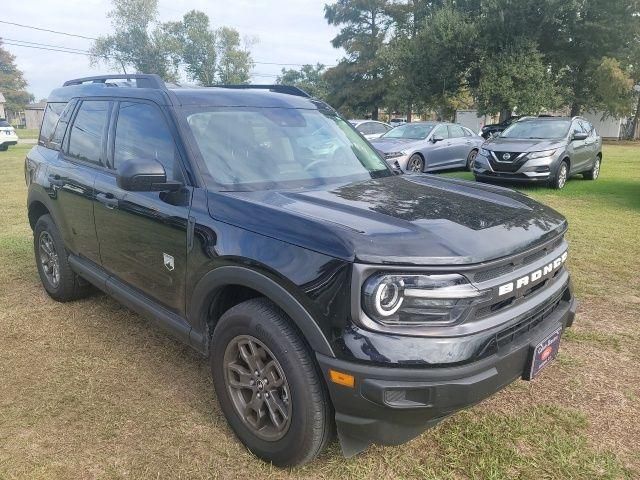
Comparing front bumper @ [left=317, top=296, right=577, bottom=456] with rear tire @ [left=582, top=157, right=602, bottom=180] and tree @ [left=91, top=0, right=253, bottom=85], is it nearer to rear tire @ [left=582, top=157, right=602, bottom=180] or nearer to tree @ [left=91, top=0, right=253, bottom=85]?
rear tire @ [left=582, top=157, right=602, bottom=180]

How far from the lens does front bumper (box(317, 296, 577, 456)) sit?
78.1 inches

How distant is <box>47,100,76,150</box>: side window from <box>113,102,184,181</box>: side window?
3.12 feet

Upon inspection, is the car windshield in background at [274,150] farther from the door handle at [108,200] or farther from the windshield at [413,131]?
the windshield at [413,131]

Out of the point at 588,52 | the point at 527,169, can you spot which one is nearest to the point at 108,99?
the point at 527,169

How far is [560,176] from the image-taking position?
10.7 m

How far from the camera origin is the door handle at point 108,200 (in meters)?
3.32

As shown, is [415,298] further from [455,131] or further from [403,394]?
[455,131]

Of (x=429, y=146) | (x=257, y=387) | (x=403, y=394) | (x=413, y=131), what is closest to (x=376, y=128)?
(x=413, y=131)

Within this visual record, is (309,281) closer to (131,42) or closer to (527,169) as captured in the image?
(527,169)

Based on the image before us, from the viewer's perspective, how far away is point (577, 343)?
3760mm

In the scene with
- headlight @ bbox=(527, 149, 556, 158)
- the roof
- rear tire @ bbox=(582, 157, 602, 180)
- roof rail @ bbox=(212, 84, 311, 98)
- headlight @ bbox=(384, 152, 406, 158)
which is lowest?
rear tire @ bbox=(582, 157, 602, 180)

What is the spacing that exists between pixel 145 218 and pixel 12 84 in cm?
10382

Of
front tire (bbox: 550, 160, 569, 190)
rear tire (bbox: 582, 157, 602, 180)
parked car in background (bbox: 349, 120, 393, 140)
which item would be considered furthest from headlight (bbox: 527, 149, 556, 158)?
parked car in background (bbox: 349, 120, 393, 140)

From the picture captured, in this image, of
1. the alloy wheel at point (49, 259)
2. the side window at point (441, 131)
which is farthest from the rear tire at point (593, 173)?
the alloy wheel at point (49, 259)
